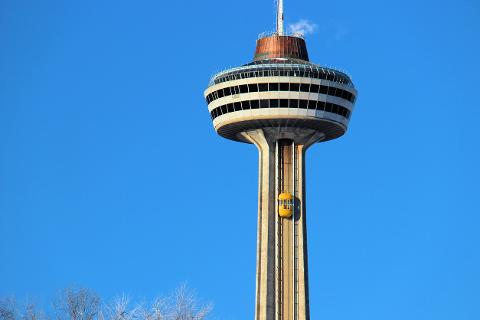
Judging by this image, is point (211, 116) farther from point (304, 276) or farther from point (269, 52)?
point (304, 276)

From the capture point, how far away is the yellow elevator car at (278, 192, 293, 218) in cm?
18988

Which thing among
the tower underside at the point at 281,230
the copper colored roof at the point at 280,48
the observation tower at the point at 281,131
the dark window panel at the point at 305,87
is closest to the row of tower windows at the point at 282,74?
the observation tower at the point at 281,131

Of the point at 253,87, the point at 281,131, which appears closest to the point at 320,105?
the point at 281,131

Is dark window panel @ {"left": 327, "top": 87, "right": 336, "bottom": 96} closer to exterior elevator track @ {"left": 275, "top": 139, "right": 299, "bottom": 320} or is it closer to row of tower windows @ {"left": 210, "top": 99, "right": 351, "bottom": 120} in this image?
row of tower windows @ {"left": 210, "top": 99, "right": 351, "bottom": 120}

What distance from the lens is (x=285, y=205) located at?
625ft

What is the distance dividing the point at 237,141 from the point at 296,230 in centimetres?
1662

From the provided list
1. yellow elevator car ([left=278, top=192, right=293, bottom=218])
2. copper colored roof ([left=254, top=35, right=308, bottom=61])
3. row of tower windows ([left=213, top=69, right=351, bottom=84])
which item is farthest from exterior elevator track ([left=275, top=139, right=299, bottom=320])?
copper colored roof ([left=254, top=35, right=308, bottom=61])

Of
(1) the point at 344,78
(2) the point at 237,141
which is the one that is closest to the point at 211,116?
(2) the point at 237,141

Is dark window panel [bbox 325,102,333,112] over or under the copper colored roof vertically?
under

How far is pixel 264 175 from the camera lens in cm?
19262

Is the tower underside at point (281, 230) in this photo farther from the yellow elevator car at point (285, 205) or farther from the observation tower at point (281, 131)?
the yellow elevator car at point (285, 205)

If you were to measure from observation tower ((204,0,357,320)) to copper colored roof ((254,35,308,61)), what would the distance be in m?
0.72

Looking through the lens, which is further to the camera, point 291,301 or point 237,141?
point 237,141

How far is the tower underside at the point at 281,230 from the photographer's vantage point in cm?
18725
